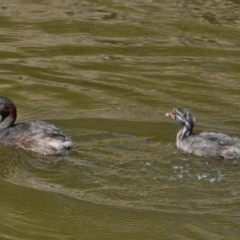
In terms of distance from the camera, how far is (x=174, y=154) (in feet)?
33.2

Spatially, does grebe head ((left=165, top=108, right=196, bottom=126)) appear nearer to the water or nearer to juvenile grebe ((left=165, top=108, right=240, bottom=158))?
juvenile grebe ((left=165, top=108, right=240, bottom=158))

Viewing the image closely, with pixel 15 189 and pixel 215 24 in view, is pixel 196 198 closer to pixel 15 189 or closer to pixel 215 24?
pixel 15 189

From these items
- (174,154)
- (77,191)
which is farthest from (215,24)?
(77,191)

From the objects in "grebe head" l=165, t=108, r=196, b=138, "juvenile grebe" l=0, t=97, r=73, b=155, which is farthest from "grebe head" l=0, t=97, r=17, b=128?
"grebe head" l=165, t=108, r=196, b=138

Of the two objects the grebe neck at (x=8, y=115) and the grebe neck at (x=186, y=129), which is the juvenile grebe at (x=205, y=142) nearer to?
the grebe neck at (x=186, y=129)

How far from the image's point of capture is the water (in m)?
8.57

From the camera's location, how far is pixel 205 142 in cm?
1025

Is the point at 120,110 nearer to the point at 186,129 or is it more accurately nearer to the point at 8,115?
the point at 186,129

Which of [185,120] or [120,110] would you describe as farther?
[120,110]

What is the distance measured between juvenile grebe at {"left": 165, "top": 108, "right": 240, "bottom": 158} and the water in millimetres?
118

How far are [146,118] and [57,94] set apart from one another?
56.0 inches

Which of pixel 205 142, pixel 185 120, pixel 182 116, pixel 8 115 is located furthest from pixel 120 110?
pixel 205 142

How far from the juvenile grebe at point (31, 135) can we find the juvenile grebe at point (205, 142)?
121cm

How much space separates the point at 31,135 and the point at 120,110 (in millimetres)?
1363
